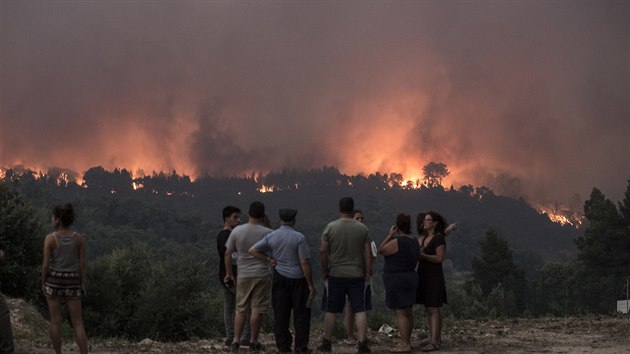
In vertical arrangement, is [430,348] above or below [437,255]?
below

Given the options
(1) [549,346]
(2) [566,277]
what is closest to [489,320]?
(1) [549,346]

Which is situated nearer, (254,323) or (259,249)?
(259,249)

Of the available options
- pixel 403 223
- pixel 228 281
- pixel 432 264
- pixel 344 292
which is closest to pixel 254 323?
pixel 228 281

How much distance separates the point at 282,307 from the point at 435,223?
306cm

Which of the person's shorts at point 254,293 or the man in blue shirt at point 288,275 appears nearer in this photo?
the man in blue shirt at point 288,275

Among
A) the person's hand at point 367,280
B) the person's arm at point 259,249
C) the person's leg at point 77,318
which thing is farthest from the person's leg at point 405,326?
the person's leg at point 77,318

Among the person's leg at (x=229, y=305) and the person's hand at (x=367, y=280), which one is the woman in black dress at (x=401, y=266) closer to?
the person's hand at (x=367, y=280)

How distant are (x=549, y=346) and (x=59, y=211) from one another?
31.6 ft

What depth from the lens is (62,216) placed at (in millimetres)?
10391

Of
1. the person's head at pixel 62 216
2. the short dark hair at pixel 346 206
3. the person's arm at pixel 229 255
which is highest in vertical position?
the short dark hair at pixel 346 206

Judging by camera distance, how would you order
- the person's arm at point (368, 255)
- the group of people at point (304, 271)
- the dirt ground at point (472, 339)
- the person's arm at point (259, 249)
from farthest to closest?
the dirt ground at point (472, 339), the person's arm at point (368, 255), the group of people at point (304, 271), the person's arm at point (259, 249)

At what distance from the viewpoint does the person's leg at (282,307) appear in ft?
40.9

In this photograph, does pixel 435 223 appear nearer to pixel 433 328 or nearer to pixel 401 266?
pixel 401 266

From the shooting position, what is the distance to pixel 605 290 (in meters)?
84.9
